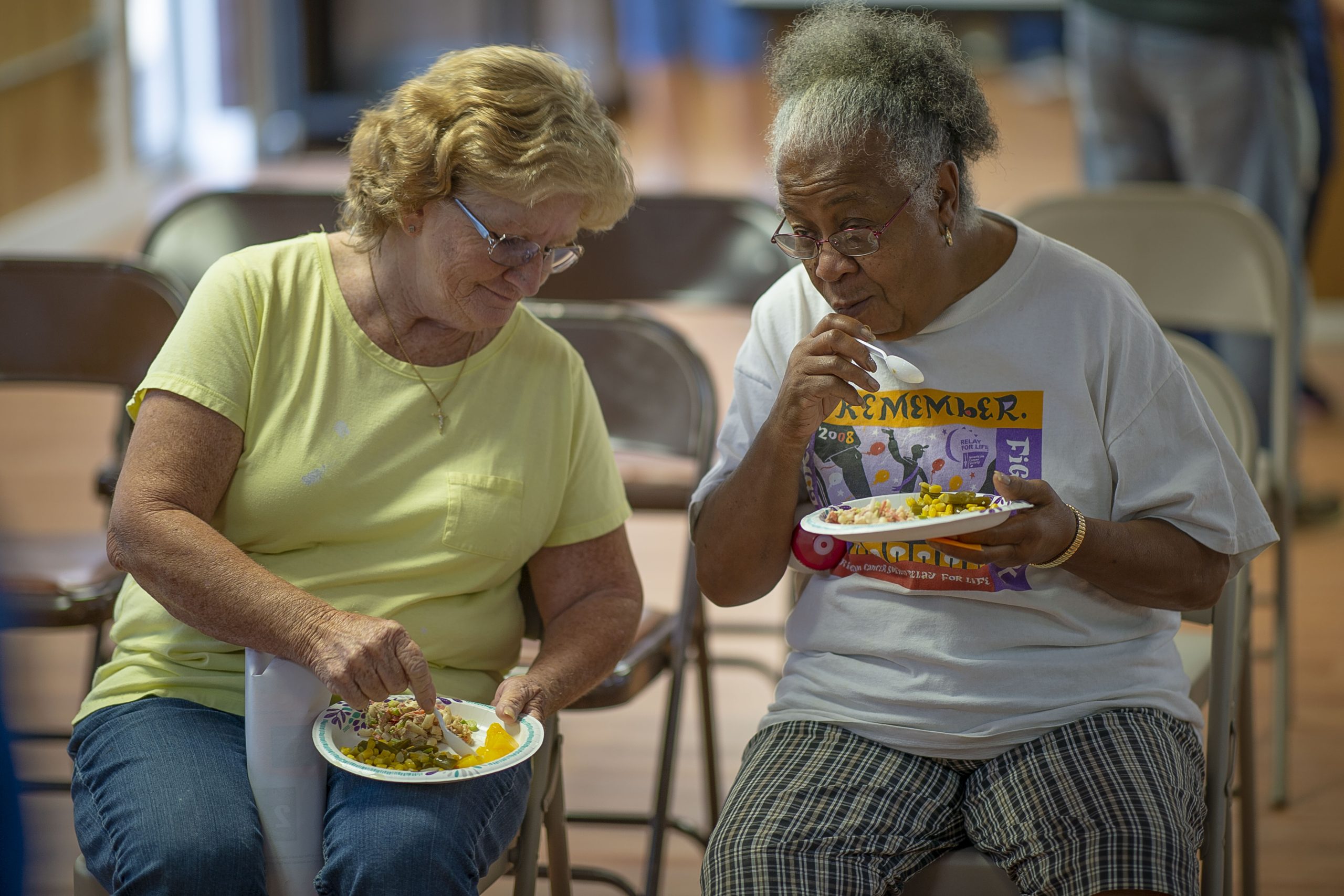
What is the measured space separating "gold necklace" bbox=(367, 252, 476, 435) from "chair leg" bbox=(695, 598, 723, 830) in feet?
2.73

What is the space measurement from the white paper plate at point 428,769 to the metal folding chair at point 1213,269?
1.69m

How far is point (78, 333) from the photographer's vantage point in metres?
2.67

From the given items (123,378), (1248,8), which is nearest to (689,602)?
(123,378)

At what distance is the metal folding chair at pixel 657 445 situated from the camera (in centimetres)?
226

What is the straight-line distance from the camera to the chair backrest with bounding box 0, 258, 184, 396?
2.60 metres

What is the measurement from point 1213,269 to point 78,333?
2.15 metres

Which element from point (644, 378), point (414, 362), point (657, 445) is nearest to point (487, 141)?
point (414, 362)

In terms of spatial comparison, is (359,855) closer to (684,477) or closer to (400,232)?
(400,232)

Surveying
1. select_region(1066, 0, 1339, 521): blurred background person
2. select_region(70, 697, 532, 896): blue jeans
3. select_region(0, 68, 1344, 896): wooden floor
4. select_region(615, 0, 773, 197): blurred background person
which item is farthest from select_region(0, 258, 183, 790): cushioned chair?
select_region(615, 0, 773, 197): blurred background person

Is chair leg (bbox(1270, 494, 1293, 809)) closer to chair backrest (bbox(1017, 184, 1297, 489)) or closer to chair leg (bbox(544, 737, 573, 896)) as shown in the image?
chair backrest (bbox(1017, 184, 1297, 489))

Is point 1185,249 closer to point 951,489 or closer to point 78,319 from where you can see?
point 951,489

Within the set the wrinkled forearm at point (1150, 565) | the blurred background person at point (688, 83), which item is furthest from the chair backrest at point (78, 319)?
the blurred background person at point (688, 83)

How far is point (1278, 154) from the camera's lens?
154 inches

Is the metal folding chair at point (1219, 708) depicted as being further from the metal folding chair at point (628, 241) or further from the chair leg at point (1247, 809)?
the metal folding chair at point (628, 241)
